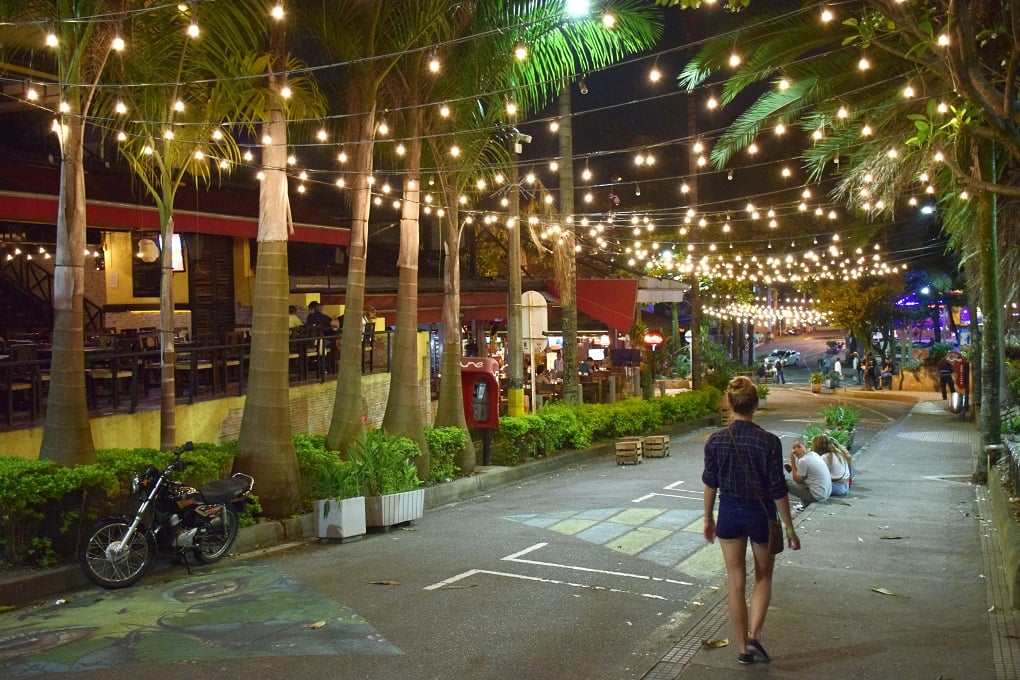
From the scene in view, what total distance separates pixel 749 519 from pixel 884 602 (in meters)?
2.67

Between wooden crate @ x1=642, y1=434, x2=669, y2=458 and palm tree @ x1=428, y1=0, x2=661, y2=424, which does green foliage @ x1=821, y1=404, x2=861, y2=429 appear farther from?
palm tree @ x1=428, y1=0, x2=661, y2=424

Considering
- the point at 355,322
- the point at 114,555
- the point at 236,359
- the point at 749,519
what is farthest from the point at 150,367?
the point at 749,519

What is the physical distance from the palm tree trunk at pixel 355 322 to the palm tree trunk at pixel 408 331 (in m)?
0.99

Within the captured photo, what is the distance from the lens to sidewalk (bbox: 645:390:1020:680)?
6473mm

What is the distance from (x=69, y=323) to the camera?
34.3 ft

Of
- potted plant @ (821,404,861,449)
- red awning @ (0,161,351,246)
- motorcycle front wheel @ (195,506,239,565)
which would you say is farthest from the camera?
potted plant @ (821,404,861,449)

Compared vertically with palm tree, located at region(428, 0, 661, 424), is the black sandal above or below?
below

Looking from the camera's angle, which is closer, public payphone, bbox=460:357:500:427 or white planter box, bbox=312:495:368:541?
white planter box, bbox=312:495:368:541

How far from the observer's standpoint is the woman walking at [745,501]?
628 centimetres

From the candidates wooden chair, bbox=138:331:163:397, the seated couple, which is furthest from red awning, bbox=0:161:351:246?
the seated couple

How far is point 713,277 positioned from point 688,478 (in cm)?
2626

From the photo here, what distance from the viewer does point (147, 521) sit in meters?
9.96

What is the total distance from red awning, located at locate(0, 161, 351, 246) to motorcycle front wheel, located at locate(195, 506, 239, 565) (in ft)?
21.5

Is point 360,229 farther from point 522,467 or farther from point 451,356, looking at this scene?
point 522,467
